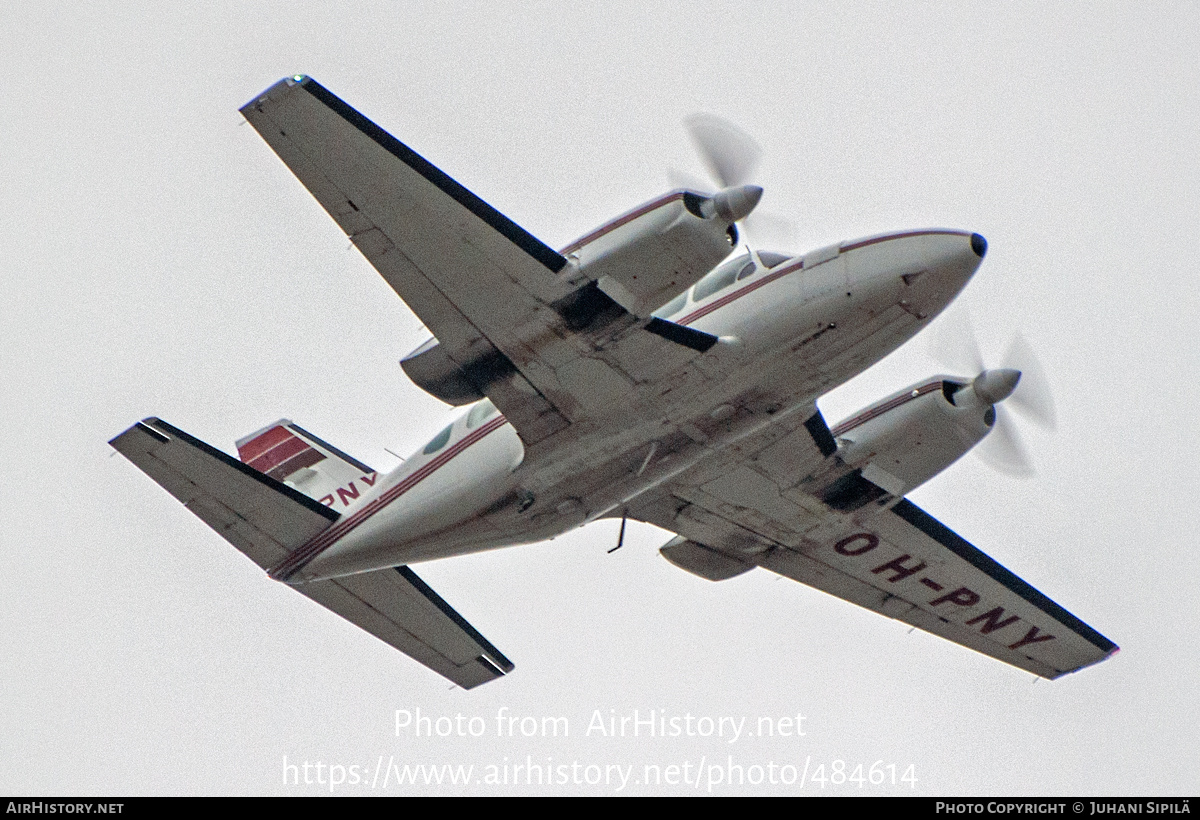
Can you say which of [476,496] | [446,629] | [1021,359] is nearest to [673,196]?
[476,496]

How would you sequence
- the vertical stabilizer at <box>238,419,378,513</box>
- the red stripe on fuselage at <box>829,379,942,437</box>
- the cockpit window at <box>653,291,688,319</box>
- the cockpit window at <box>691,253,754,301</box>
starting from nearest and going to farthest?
the cockpit window at <box>691,253,754,301</box> → the cockpit window at <box>653,291,688,319</box> → the red stripe on fuselage at <box>829,379,942,437</box> → the vertical stabilizer at <box>238,419,378,513</box>

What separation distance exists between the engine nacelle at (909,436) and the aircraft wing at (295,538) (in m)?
6.39

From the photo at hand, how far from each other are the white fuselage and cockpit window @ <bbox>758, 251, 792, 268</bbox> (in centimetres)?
12

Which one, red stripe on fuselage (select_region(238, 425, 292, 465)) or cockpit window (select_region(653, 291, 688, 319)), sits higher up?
cockpit window (select_region(653, 291, 688, 319))

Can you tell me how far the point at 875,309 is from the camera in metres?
18.7

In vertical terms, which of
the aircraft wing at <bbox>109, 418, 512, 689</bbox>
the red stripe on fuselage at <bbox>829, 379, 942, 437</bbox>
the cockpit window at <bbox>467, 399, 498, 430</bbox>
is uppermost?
the red stripe on fuselage at <bbox>829, 379, 942, 437</bbox>

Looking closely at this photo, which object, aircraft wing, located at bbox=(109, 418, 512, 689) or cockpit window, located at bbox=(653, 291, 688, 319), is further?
aircraft wing, located at bbox=(109, 418, 512, 689)

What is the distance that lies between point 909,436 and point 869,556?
139 inches

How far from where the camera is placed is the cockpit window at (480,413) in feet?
70.3

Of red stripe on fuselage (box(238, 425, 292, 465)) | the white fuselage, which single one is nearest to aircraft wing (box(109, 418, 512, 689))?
the white fuselage

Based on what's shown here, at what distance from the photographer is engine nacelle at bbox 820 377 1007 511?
21.4 m

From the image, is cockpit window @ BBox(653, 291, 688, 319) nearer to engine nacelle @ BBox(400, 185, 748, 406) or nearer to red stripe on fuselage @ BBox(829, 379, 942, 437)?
engine nacelle @ BBox(400, 185, 748, 406)

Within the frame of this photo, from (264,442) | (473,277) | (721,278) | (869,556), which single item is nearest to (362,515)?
(264,442)

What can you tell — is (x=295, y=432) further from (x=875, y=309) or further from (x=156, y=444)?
(x=875, y=309)
